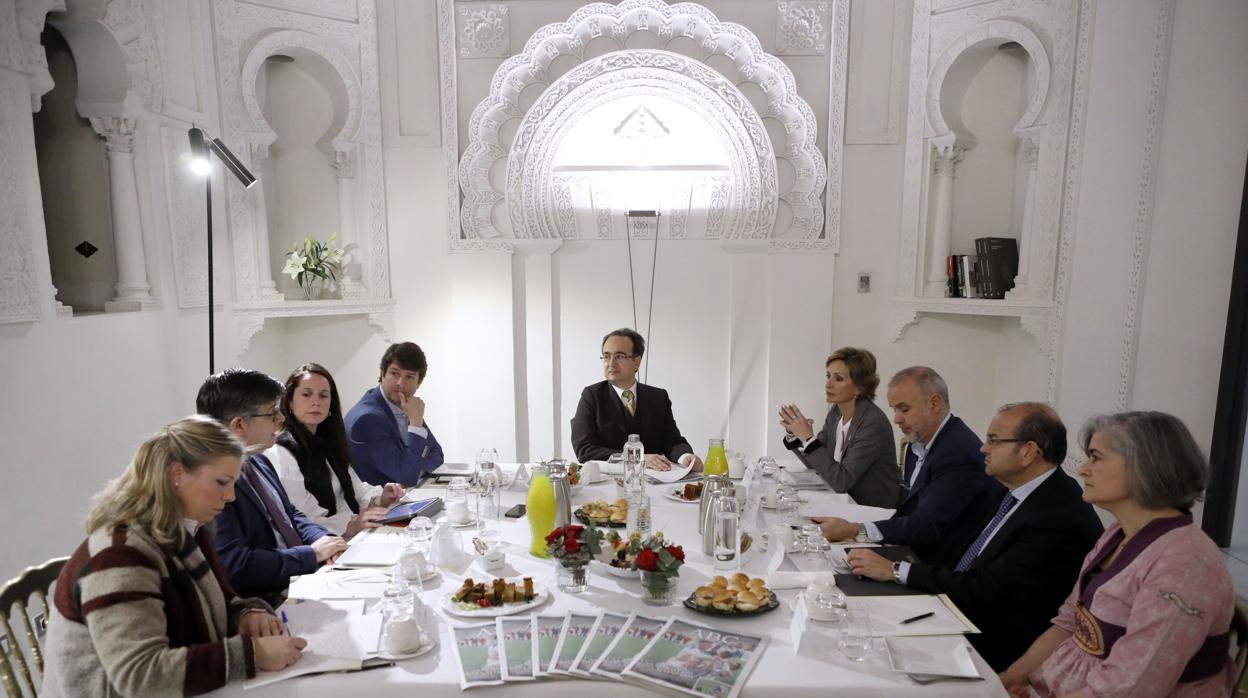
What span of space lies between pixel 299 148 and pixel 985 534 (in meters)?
4.49

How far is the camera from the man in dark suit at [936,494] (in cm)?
219

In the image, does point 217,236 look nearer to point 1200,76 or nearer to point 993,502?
point 993,502

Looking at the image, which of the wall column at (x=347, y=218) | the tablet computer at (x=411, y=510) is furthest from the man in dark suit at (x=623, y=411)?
A: the wall column at (x=347, y=218)

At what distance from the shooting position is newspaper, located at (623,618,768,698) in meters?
1.42

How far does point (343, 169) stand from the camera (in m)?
4.55

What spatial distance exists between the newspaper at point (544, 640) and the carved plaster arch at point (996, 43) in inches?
147

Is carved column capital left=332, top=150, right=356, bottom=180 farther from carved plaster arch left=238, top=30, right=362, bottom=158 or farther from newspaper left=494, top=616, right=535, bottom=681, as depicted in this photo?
newspaper left=494, top=616, right=535, bottom=681

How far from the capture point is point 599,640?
157cm

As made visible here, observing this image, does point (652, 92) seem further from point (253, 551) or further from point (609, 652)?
point (609, 652)

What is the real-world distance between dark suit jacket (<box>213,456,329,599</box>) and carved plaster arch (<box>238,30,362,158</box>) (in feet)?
9.43

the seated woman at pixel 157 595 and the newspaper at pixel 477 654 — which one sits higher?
the seated woman at pixel 157 595

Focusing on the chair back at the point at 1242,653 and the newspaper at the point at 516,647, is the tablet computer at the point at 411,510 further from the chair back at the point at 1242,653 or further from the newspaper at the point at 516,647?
the chair back at the point at 1242,653

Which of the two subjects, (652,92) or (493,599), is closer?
(493,599)

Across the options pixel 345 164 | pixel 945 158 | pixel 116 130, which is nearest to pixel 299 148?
pixel 345 164
